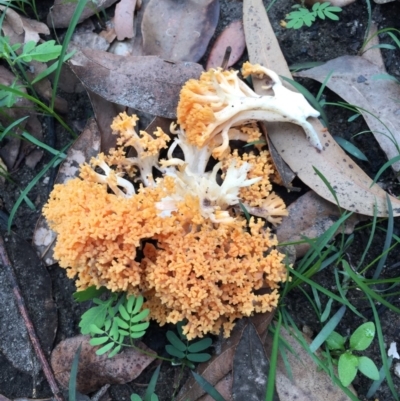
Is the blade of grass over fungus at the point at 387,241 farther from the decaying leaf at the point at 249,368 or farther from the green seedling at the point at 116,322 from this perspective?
the green seedling at the point at 116,322

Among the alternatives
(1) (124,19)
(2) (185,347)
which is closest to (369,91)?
(1) (124,19)

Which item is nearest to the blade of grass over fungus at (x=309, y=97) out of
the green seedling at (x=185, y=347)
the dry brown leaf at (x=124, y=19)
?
the dry brown leaf at (x=124, y=19)

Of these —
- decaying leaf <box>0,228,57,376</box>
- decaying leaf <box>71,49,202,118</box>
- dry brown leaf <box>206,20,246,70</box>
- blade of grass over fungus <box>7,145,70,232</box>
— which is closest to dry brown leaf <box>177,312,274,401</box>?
decaying leaf <box>0,228,57,376</box>

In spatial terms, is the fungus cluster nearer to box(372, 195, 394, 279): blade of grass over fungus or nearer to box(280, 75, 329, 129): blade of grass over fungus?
box(280, 75, 329, 129): blade of grass over fungus

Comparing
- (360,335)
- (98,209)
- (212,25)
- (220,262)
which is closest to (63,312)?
(98,209)

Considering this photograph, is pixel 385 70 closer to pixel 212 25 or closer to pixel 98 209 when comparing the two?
pixel 212 25

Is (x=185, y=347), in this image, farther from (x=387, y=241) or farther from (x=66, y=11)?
(x=66, y=11)
